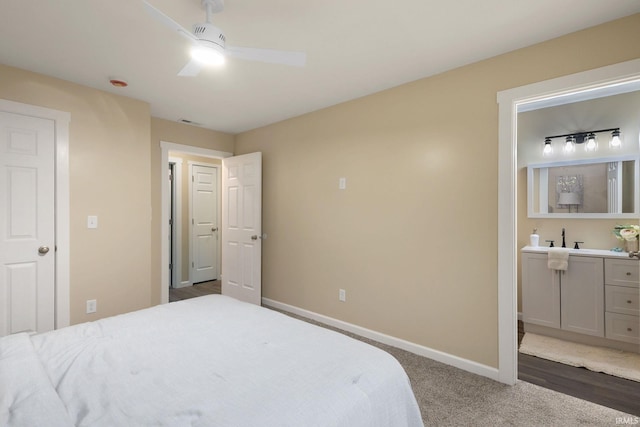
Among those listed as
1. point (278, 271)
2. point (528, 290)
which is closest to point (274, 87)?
point (278, 271)

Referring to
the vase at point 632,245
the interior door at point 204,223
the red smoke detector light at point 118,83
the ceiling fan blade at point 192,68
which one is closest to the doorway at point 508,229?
the vase at point 632,245

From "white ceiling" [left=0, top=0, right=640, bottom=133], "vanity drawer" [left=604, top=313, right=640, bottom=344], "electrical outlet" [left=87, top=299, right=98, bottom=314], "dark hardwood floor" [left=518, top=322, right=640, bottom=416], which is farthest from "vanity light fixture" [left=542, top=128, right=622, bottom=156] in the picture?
"electrical outlet" [left=87, top=299, right=98, bottom=314]

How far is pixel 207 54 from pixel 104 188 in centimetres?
211

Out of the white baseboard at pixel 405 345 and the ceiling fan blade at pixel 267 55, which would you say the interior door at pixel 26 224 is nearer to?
the ceiling fan blade at pixel 267 55

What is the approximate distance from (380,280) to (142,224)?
254 cm

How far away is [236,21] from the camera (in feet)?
6.12

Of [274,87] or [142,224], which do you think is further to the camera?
[142,224]

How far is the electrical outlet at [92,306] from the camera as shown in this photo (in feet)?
9.38

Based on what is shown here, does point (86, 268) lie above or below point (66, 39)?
below

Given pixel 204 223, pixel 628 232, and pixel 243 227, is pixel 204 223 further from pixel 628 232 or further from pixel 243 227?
pixel 628 232

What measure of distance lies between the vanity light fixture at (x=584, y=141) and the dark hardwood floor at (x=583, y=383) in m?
2.22

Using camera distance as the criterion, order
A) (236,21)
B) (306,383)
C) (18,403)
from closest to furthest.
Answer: (18,403), (306,383), (236,21)

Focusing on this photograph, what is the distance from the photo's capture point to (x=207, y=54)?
5.26 feet

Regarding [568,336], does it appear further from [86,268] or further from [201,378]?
[86,268]
